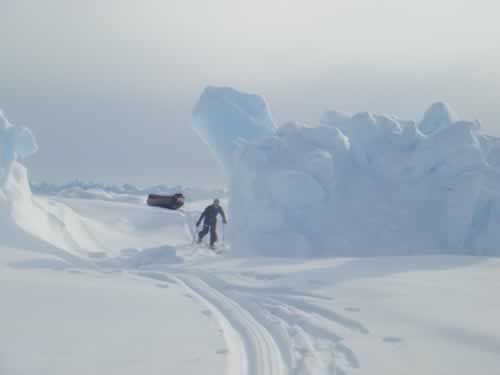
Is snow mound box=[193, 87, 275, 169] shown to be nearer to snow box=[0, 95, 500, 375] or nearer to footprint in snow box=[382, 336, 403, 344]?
snow box=[0, 95, 500, 375]

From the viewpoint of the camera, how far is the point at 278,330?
395 centimetres

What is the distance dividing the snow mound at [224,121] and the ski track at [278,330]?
43.4ft

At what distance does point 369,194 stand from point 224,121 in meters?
8.23

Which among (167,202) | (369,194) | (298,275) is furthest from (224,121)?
(298,275)

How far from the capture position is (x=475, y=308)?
14.4 feet

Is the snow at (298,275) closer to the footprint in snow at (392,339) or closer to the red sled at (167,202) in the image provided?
the footprint in snow at (392,339)

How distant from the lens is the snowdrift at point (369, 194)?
37.8ft

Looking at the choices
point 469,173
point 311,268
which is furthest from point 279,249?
point 469,173

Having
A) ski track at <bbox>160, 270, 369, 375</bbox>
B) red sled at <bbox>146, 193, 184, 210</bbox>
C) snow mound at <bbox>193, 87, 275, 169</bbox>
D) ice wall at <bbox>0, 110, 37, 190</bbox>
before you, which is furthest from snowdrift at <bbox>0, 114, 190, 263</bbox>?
red sled at <bbox>146, 193, 184, 210</bbox>

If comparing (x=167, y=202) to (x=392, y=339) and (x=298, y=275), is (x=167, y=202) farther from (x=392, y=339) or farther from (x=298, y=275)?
(x=392, y=339)

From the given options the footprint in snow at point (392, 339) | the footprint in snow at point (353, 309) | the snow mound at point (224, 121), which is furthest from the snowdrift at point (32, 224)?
the footprint in snow at point (392, 339)

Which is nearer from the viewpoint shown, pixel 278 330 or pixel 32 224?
pixel 278 330

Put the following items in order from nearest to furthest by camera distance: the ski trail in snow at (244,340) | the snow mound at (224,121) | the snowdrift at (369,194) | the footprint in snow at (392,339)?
the ski trail in snow at (244,340), the footprint in snow at (392,339), the snowdrift at (369,194), the snow mound at (224,121)

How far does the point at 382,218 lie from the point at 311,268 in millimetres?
5467
